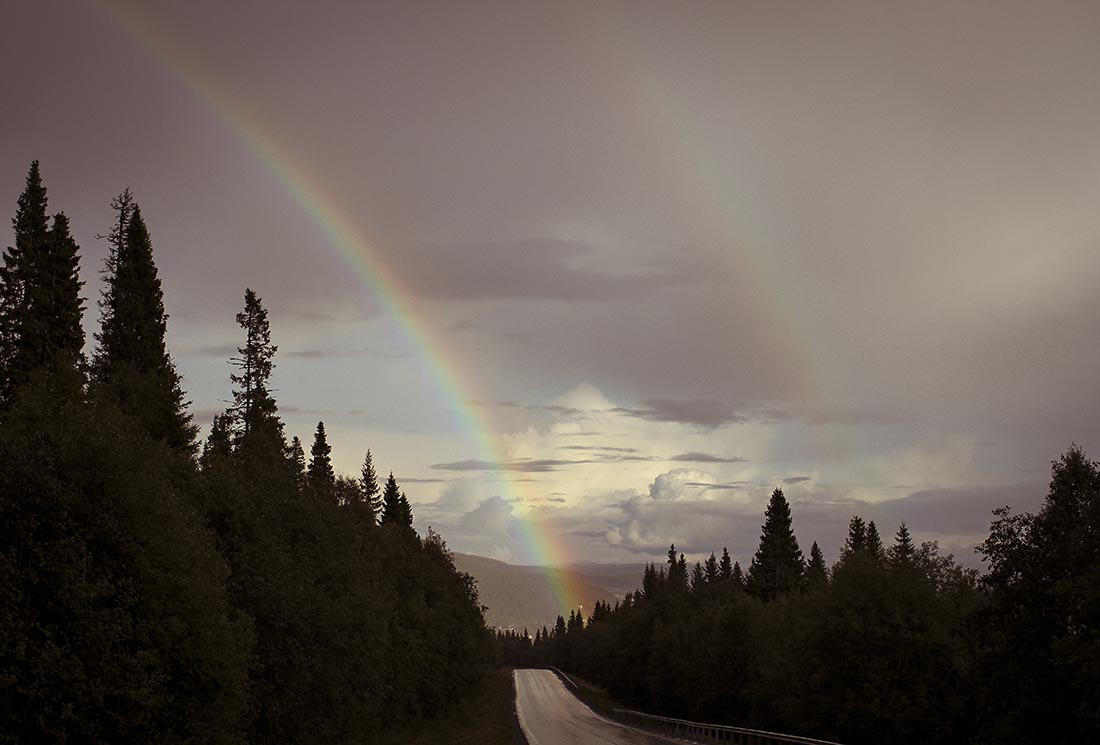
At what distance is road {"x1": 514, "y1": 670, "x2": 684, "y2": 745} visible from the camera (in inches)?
2151

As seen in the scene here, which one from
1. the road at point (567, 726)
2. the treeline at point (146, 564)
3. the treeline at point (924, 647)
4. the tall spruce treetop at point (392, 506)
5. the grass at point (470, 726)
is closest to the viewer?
the treeline at point (146, 564)

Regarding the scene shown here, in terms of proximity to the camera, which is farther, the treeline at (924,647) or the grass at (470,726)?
the grass at (470,726)

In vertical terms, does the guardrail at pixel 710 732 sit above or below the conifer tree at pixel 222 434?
below

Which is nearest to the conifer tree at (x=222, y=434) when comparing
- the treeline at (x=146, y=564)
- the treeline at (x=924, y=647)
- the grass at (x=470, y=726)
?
the treeline at (x=146, y=564)

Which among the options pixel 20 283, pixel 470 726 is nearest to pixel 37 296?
pixel 20 283

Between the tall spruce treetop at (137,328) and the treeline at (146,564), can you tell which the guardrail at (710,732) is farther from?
the tall spruce treetop at (137,328)

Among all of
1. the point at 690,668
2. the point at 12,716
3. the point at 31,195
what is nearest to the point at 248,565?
the point at 12,716

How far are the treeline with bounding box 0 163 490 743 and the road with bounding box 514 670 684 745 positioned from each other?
9768 mm

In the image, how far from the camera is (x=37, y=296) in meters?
58.5

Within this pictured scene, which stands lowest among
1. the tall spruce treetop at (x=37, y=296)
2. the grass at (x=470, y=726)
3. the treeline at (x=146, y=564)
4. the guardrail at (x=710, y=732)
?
the grass at (x=470, y=726)

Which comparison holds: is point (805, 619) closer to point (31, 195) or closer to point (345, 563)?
point (345, 563)

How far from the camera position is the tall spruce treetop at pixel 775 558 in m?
155

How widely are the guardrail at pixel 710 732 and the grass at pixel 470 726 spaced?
33.1ft

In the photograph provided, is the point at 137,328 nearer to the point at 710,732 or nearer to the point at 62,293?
the point at 62,293
